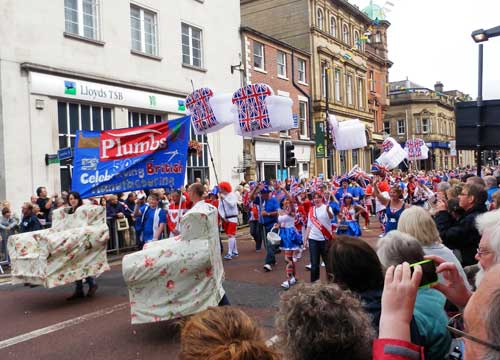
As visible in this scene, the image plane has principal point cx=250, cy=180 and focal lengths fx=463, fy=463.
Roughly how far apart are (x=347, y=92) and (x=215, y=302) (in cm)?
3451

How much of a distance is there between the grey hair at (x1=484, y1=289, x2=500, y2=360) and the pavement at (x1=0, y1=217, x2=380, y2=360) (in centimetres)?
265

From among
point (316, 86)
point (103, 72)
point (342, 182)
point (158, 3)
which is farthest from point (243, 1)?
point (342, 182)

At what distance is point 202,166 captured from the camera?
20.7 m

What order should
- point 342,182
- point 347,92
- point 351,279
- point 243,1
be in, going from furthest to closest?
point 347,92 → point 243,1 → point 342,182 → point 351,279

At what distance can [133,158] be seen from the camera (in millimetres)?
8625

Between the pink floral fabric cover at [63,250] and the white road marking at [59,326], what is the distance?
0.74 metres

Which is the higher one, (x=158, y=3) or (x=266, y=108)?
(x=158, y=3)

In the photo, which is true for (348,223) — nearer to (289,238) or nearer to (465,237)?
(289,238)

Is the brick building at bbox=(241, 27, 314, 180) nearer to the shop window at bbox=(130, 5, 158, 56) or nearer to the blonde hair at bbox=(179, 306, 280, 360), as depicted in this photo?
the shop window at bbox=(130, 5, 158, 56)

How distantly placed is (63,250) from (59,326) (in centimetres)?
127

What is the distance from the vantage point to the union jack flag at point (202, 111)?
10164 millimetres

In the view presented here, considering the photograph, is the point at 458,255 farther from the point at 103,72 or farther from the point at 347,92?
the point at 347,92

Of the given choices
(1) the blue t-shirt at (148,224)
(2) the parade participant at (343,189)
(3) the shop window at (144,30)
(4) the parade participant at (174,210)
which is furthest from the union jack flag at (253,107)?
(3) the shop window at (144,30)

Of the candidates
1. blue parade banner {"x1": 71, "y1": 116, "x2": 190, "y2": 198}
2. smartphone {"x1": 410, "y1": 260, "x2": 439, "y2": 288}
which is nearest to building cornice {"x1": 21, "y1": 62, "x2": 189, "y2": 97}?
blue parade banner {"x1": 71, "y1": 116, "x2": 190, "y2": 198}
